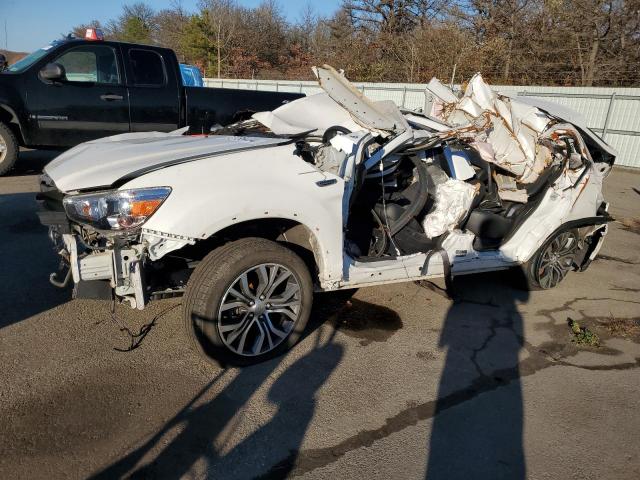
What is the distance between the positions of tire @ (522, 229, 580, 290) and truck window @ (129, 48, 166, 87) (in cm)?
632

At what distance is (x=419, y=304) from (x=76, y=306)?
2.91 m

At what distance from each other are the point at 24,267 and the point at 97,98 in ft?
13.3

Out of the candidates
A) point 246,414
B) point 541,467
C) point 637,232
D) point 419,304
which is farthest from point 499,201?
point 637,232

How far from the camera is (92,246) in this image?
9.84ft

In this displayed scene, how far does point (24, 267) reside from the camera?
15.1 ft

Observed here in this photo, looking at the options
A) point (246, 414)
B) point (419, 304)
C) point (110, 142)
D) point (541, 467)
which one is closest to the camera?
point (541, 467)

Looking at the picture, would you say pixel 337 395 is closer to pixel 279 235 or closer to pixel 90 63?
pixel 279 235

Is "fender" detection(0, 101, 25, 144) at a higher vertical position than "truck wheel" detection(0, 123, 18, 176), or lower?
higher

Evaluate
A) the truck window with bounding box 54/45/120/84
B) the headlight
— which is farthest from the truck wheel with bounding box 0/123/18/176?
the headlight

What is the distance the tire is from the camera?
484 cm

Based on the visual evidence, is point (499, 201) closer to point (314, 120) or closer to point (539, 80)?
point (314, 120)

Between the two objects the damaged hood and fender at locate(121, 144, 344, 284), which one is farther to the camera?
the damaged hood

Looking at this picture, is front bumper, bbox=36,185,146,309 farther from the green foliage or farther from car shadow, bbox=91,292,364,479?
the green foliage

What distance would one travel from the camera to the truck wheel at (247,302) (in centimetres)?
301
